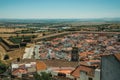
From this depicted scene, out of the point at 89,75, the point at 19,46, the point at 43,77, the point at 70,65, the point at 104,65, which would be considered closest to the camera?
the point at 104,65

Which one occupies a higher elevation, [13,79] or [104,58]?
[104,58]

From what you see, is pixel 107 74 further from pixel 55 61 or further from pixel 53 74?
pixel 55 61

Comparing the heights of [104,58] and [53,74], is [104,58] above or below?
above

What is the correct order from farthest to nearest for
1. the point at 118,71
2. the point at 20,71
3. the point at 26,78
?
the point at 20,71 → the point at 26,78 → the point at 118,71

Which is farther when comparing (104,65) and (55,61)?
(55,61)

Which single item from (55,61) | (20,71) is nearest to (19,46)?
(55,61)

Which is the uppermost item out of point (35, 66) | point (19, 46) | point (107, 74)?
point (107, 74)

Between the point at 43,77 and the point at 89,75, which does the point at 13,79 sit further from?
the point at 89,75

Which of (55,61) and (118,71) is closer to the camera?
(118,71)

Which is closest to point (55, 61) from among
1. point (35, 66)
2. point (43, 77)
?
point (35, 66)
